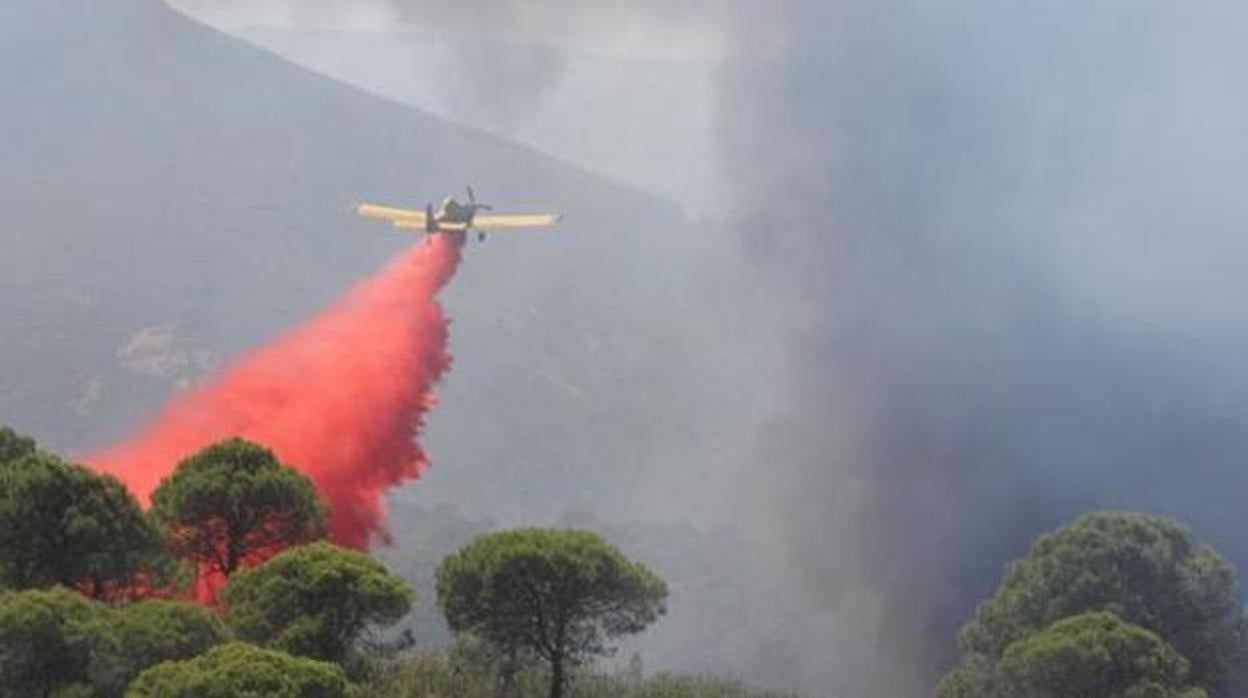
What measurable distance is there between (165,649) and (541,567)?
24.5m

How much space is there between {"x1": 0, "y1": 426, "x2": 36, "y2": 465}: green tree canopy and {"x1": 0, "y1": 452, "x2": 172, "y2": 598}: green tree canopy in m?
10.8

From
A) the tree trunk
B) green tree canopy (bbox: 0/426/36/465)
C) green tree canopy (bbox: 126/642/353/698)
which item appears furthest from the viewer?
green tree canopy (bbox: 0/426/36/465)

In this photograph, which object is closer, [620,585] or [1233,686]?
[620,585]

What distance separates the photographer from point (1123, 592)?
102188 millimetres

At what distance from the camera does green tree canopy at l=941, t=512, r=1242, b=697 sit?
100750 millimetres

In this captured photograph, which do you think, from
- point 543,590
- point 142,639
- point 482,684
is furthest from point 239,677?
point 482,684

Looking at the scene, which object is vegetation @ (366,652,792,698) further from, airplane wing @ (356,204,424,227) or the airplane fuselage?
airplane wing @ (356,204,424,227)

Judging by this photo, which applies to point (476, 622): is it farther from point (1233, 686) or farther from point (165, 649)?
point (1233, 686)

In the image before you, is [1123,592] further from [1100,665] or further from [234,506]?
[234,506]

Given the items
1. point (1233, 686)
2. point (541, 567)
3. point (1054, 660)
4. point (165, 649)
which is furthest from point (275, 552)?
point (1233, 686)

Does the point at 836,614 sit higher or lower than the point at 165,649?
higher

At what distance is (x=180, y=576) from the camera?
8150 centimetres

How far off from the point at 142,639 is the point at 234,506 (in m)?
21.5

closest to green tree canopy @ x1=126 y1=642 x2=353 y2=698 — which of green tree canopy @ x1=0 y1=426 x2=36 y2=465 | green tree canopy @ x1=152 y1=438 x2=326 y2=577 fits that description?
green tree canopy @ x1=152 y1=438 x2=326 y2=577
